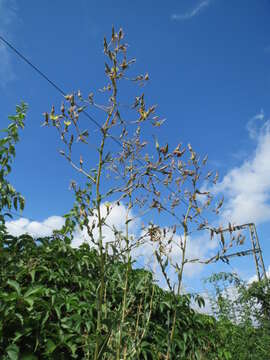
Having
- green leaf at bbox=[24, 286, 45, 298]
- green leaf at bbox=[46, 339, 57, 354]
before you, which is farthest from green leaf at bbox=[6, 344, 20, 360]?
green leaf at bbox=[24, 286, 45, 298]

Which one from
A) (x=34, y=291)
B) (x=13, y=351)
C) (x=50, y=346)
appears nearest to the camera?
(x=13, y=351)

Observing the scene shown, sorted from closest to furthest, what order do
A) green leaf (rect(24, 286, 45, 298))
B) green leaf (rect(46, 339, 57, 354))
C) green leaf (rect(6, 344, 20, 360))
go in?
green leaf (rect(6, 344, 20, 360)) < green leaf (rect(46, 339, 57, 354)) < green leaf (rect(24, 286, 45, 298))

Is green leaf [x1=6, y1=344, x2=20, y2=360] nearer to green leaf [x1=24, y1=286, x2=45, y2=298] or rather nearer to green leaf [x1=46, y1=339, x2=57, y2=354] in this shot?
green leaf [x1=46, y1=339, x2=57, y2=354]

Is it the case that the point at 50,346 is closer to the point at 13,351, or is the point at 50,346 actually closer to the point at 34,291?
the point at 13,351

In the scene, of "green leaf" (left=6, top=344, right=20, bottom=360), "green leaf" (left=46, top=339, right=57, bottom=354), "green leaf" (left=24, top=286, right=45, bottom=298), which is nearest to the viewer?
"green leaf" (left=6, top=344, right=20, bottom=360)

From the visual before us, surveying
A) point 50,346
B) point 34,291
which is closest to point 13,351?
point 50,346

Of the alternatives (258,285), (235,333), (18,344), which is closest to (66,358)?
(18,344)

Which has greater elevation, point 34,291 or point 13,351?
point 34,291

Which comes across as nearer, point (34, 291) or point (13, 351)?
point (13, 351)

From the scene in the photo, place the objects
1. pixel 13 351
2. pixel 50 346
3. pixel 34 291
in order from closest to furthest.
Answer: pixel 13 351
pixel 50 346
pixel 34 291

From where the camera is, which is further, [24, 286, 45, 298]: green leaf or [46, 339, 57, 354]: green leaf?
[24, 286, 45, 298]: green leaf

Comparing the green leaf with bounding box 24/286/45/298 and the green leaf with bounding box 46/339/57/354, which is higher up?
the green leaf with bounding box 24/286/45/298

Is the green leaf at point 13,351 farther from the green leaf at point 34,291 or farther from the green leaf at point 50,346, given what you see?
the green leaf at point 34,291

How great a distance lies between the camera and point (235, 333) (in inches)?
130
